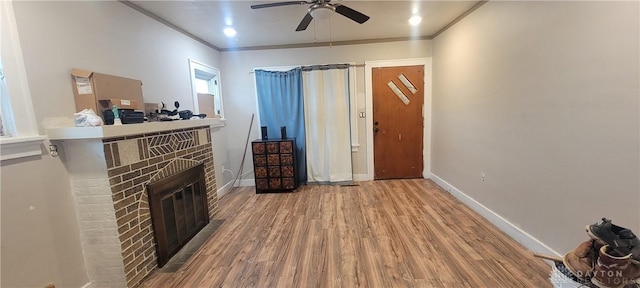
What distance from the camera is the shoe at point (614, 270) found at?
1098 mm

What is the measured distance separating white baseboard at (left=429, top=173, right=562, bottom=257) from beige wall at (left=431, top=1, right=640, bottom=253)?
5 centimetres

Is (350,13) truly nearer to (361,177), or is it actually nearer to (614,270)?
(614,270)

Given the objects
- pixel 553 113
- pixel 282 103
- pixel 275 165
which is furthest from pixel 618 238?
pixel 282 103

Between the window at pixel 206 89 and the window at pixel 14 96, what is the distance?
1.86m

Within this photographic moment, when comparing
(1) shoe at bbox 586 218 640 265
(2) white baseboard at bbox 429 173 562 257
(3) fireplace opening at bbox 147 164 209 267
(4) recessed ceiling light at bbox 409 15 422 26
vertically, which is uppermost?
(4) recessed ceiling light at bbox 409 15 422 26

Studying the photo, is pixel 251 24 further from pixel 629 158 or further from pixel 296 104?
pixel 629 158

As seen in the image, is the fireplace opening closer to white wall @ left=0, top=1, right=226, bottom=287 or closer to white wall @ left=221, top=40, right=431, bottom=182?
white wall @ left=0, top=1, right=226, bottom=287

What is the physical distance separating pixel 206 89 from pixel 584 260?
4.51 metres

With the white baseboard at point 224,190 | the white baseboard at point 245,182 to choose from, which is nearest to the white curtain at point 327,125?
the white baseboard at point 245,182

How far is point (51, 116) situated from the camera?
1.71 meters

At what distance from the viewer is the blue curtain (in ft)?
13.8

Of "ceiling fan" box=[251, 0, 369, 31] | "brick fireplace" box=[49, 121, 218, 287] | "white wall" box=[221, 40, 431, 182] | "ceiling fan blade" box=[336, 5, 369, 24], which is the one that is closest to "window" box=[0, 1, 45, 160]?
"brick fireplace" box=[49, 121, 218, 287]

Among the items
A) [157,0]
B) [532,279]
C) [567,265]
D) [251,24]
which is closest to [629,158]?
[567,265]

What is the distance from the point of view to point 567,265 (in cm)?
128
